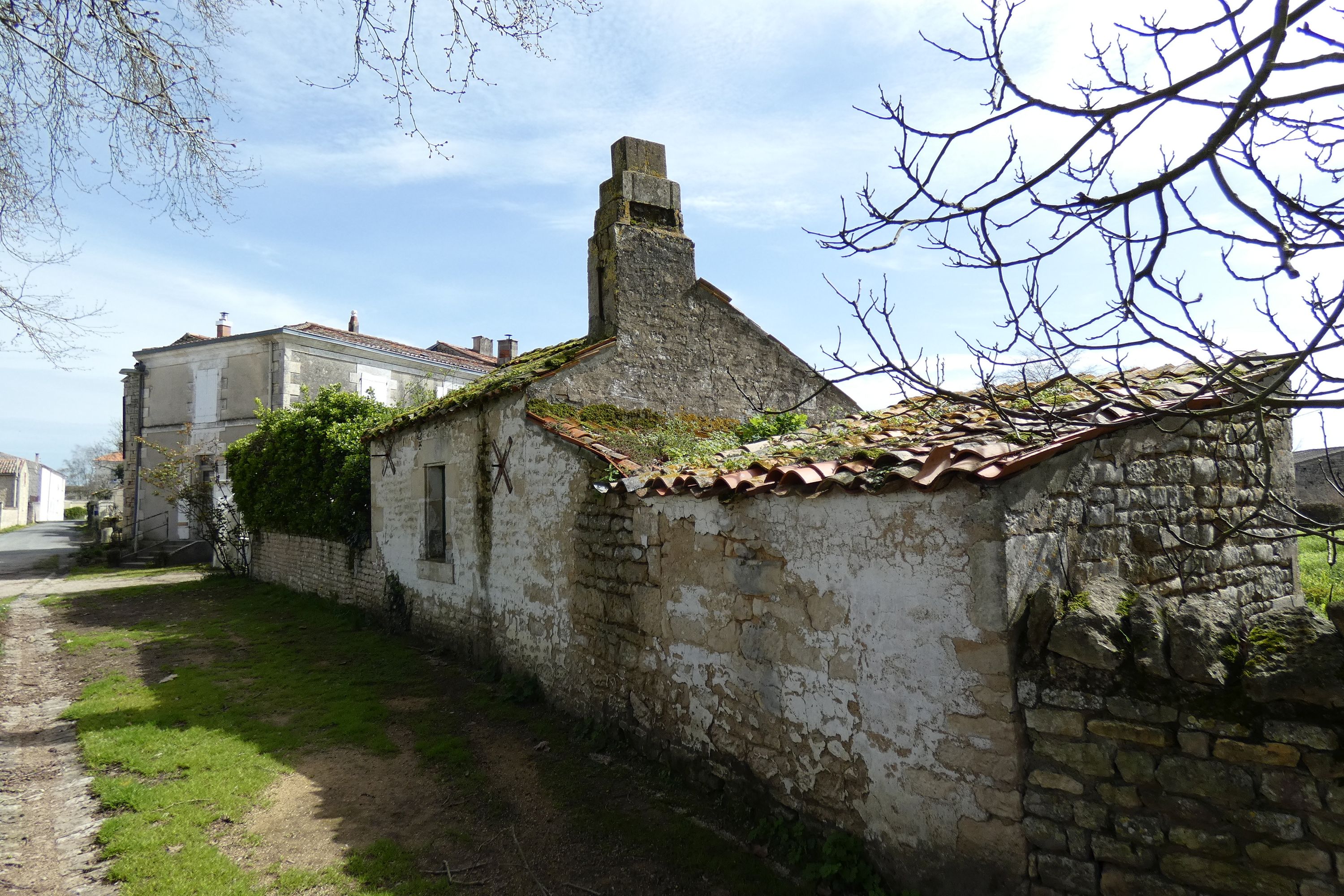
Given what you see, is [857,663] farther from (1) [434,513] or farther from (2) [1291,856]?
(1) [434,513]

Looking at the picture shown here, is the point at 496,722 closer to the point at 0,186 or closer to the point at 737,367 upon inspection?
the point at 737,367

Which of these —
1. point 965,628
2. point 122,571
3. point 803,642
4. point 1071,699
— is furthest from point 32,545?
point 1071,699

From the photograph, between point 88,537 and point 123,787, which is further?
point 88,537

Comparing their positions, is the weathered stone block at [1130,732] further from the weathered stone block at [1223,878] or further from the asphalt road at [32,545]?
the asphalt road at [32,545]

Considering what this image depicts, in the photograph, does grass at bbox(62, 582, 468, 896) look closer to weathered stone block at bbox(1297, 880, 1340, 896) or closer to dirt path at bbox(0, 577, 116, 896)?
dirt path at bbox(0, 577, 116, 896)

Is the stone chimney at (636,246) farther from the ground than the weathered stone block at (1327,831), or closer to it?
farther from the ground

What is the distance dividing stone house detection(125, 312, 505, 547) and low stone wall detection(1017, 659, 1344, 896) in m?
19.7

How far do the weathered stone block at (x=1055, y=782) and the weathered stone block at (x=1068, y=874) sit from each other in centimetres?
29

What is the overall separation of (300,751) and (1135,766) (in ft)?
20.7

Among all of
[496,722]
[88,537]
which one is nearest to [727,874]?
[496,722]

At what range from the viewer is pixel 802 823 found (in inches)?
180

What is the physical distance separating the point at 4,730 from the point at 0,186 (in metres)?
4.92

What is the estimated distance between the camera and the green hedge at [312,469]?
42.0 feet

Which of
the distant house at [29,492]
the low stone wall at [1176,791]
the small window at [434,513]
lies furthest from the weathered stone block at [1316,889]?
the distant house at [29,492]
